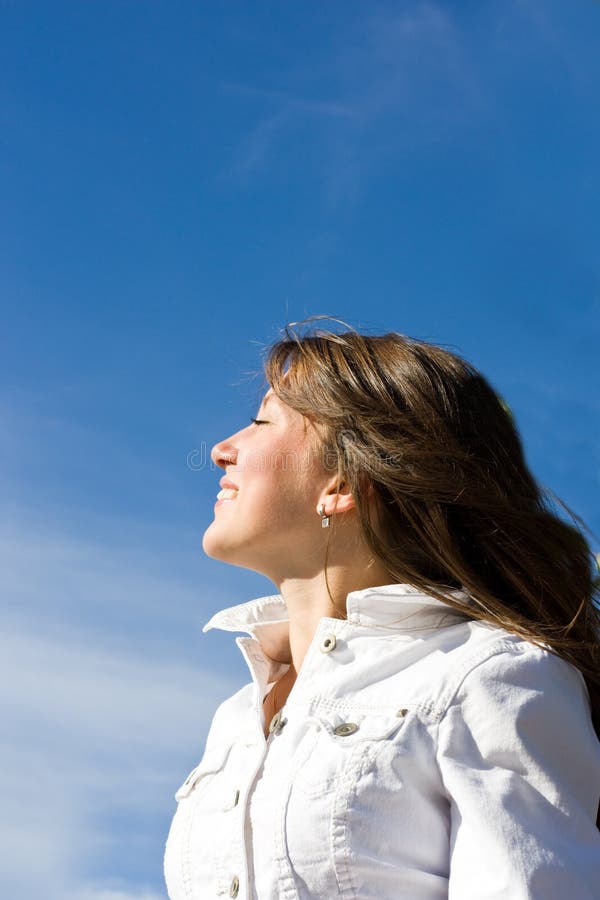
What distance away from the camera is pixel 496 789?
2580 mm

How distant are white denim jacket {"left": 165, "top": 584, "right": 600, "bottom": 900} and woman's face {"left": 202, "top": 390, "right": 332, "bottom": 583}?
1.08ft

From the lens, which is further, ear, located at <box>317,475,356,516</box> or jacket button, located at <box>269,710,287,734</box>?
ear, located at <box>317,475,356,516</box>

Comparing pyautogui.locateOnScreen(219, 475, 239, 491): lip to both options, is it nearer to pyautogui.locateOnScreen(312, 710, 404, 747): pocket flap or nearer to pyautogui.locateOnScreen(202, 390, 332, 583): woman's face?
pyautogui.locateOnScreen(202, 390, 332, 583): woman's face

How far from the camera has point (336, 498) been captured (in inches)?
134

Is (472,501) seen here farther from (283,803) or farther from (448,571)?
(283,803)

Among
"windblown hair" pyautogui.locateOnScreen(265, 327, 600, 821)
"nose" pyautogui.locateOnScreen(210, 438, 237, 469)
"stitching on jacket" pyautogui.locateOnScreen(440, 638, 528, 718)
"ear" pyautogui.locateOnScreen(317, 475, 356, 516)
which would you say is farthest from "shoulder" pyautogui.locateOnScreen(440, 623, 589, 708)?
"nose" pyautogui.locateOnScreen(210, 438, 237, 469)

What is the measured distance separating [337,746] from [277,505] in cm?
86

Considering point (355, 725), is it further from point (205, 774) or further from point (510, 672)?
point (205, 774)

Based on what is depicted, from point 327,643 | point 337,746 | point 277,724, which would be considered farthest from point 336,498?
point 337,746

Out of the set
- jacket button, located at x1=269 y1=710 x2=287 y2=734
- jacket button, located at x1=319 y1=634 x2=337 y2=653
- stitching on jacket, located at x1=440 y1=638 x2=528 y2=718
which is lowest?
jacket button, located at x1=269 y1=710 x2=287 y2=734

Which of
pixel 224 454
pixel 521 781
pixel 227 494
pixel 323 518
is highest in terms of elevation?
pixel 224 454

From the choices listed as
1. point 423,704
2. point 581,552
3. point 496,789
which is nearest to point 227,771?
point 423,704

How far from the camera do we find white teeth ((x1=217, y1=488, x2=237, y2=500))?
3.51 metres

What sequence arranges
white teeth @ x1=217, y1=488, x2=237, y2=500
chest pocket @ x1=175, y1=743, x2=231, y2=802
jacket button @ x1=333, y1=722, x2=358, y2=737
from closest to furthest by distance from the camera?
jacket button @ x1=333, y1=722, x2=358, y2=737 < chest pocket @ x1=175, y1=743, x2=231, y2=802 < white teeth @ x1=217, y1=488, x2=237, y2=500
